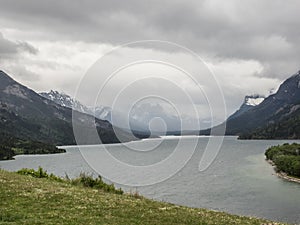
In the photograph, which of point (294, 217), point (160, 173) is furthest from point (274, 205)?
point (160, 173)

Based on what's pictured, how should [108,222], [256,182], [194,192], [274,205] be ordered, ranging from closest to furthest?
[108,222]
[274,205]
[194,192]
[256,182]

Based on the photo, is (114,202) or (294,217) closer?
(114,202)

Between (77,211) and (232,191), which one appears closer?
(77,211)

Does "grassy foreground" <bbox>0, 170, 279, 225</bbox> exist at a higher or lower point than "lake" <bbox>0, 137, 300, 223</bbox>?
higher

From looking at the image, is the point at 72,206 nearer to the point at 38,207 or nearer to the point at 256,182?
the point at 38,207

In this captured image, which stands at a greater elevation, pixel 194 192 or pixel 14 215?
pixel 14 215

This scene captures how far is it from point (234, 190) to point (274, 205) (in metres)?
22.9

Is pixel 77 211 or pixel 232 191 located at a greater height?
pixel 77 211

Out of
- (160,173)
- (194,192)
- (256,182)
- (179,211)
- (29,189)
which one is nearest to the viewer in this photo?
(179,211)

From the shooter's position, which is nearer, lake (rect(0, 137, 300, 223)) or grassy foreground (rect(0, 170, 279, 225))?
grassy foreground (rect(0, 170, 279, 225))

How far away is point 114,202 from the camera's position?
92.1ft

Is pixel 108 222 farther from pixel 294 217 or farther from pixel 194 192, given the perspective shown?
pixel 194 192

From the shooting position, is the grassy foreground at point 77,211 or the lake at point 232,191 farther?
the lake at point 232,191

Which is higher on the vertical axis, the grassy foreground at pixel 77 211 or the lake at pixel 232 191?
the grassy foreground at pixel 77 211
